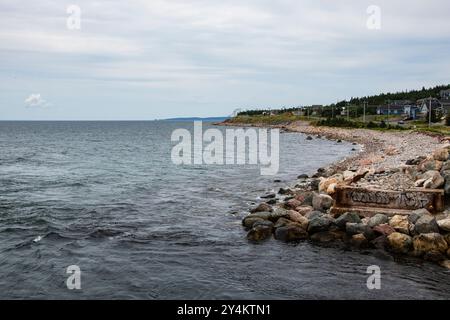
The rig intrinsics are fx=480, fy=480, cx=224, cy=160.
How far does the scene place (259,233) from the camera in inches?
746

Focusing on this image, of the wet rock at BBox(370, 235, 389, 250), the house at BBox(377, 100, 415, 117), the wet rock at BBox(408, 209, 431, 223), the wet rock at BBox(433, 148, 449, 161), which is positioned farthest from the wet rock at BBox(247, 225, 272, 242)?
the house at BBox(377, 100, 415, 117)

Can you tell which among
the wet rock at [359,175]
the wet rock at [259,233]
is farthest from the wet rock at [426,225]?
the wet rock at [359,175]

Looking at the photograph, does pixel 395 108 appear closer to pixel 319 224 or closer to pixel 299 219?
pixel 299 219

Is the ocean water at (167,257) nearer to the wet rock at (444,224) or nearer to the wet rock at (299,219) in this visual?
the wet rock at (299,219)

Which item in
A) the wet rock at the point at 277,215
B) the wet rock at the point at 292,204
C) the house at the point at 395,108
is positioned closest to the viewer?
the wet rock at the point at 277,215

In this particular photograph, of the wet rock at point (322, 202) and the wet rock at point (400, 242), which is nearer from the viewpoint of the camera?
the wet rock at point (400, 242)

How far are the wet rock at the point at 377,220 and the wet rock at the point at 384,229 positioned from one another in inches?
8.2

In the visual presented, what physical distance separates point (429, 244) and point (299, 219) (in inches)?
208

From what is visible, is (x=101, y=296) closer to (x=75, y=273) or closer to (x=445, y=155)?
(x=75, y=273)

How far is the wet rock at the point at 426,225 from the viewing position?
16.8 metres

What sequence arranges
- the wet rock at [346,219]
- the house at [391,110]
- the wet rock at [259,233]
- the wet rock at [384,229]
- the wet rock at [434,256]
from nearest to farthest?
the wet rock at [434,256] → the wet rock at [384,229] → the wet rock at [346,219] → the wet rock at [259,233] → the house at [391,110]
